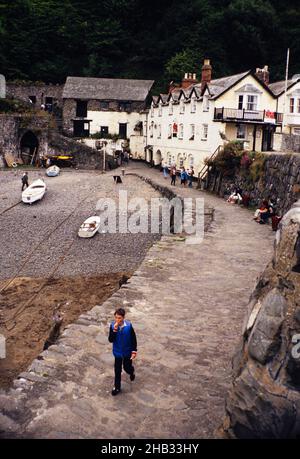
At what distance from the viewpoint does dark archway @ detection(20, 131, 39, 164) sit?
51.4 metres

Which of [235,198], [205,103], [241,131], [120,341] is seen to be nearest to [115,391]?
[120,341]

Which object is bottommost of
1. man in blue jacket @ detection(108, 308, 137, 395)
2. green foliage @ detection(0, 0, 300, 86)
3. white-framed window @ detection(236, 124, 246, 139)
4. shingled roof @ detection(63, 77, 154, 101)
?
man in blue jacket @ detection(108, 308, 137, 395)

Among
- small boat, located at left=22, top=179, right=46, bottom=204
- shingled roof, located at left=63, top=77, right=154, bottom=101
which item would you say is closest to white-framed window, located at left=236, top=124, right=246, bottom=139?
small boat, located at left=22, top=179, right=46, bottom=204

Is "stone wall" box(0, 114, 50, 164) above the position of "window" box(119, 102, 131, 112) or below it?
below

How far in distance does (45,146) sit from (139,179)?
49.3 feet

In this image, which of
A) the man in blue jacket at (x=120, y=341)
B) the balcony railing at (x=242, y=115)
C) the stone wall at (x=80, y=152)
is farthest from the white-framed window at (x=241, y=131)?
the man in blue jacket at (x=120, y=341)

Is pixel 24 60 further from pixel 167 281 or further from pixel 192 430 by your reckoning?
pixel 192 430

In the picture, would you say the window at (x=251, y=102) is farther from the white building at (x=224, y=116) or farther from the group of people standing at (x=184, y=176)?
the group of people standing at (x=184, y=176)

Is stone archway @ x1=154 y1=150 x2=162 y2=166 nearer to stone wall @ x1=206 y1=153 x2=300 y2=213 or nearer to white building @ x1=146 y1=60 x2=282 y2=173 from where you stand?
white building @ x1=146 y1=60 x2=282 y2=173

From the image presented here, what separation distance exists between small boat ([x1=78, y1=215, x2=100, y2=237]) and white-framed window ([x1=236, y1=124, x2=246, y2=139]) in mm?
15765

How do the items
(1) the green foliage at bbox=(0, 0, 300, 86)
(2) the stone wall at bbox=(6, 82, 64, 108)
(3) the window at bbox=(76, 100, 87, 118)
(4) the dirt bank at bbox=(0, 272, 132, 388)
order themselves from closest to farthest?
1. (4) the dirt bank at bbox=(0, 272, 132, 388)
2. (3) the window at bbox=(76, 100, 87, 118)
3. (2) the stone wall at bbox=(6, 82, 64, 108)
4. (1) the green foliage at bbox=(0, 0, 300, 86)

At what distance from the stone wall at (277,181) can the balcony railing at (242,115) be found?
7.09 m

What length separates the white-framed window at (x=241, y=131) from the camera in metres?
36.1

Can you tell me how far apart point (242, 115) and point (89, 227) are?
17323 mm
